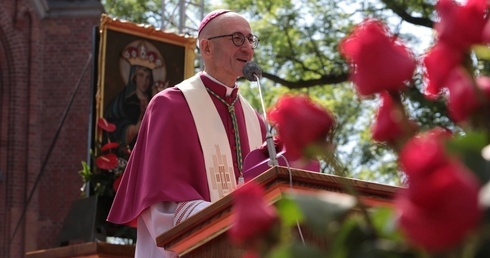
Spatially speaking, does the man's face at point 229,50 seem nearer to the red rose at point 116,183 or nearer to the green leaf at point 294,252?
the green leaf at point 294,252

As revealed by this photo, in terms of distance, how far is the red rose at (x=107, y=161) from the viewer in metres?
10.8

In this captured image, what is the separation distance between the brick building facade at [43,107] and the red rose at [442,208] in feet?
62.6

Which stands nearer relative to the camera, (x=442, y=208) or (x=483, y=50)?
(x=442, y=208)

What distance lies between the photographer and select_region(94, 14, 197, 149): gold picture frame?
1367cm

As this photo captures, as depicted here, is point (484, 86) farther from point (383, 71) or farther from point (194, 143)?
point (194, 143)

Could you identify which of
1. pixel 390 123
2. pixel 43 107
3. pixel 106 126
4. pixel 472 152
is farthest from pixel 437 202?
pixel 43 107

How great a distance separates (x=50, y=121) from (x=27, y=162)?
39.4 inches

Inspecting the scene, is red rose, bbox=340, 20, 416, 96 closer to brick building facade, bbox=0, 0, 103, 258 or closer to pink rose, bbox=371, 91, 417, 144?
pink rose, bbox=371, 91, 417, 144

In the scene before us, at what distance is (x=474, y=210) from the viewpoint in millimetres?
1144

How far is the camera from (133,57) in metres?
14.1

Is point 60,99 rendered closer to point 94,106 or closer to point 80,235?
point 94,106

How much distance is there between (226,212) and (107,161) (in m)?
7.22

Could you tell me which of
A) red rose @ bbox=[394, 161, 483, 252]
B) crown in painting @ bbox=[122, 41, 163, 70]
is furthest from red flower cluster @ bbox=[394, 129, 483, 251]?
crown in painting @ bbox=[122, 41, 163, 70]

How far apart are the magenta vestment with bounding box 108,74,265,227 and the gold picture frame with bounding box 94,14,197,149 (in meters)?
7.95
